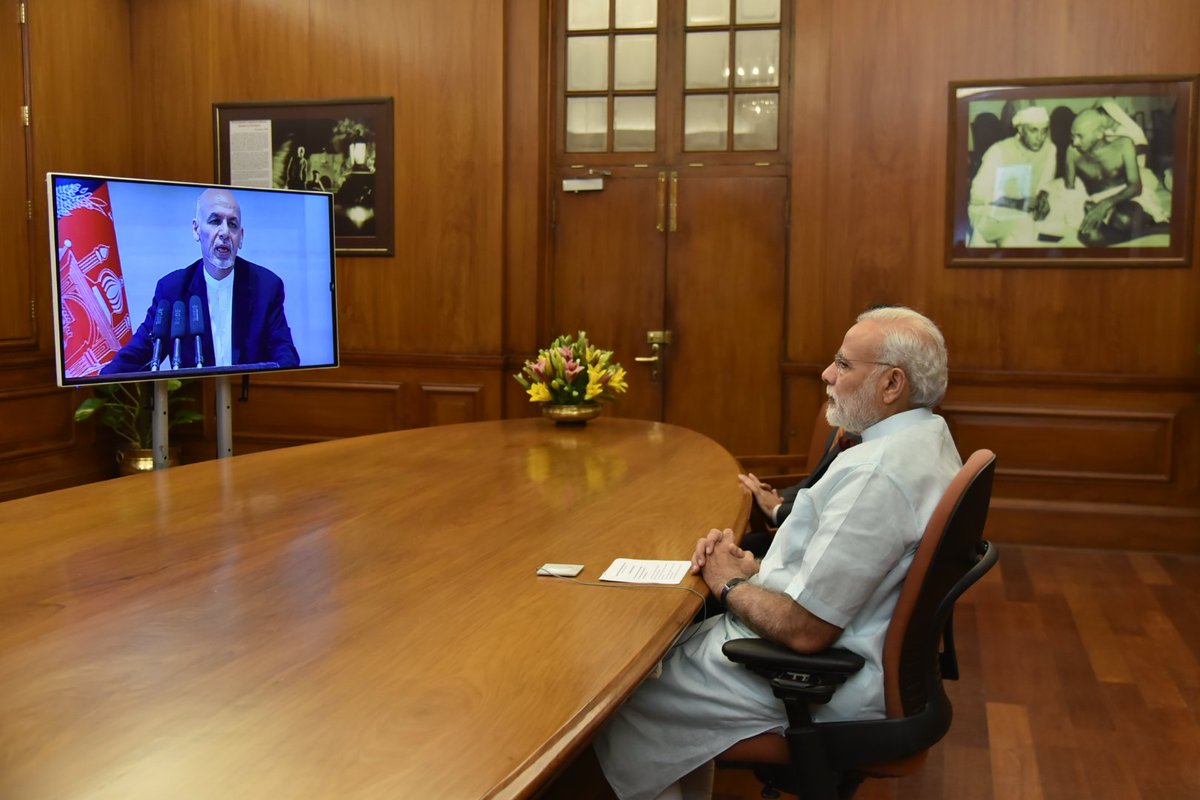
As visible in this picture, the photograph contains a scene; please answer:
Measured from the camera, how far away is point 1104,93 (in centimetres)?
528

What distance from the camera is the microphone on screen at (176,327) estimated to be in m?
3.88

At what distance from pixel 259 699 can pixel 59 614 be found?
0.55 m

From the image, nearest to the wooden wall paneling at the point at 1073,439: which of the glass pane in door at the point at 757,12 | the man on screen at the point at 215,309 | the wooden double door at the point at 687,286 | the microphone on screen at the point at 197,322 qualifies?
the wooden double door at the point at 687,286

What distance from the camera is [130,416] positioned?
626cm

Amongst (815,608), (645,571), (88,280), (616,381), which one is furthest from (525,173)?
(815,608)

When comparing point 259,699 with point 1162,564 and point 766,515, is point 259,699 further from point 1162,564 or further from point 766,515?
point 1162,564

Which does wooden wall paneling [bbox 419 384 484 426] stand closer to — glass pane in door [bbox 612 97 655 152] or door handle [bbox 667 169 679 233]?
door handle [bbox 667 169 679 233]

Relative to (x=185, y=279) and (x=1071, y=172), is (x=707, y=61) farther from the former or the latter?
(x=185, y=279)

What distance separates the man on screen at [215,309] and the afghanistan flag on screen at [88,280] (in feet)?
0.23

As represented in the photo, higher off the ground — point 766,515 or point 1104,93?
point 1104,93

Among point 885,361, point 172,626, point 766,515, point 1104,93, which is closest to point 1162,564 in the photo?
point 1104,93

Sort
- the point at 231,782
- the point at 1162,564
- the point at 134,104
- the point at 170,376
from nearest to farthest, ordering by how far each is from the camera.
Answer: the point at 231,782 → the point at 170,376 → the point at 1162,564 → the point at 134,104

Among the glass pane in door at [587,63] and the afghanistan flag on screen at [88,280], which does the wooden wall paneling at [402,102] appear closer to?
the glass pane in door at [587,63]

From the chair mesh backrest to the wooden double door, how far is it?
399 cm
